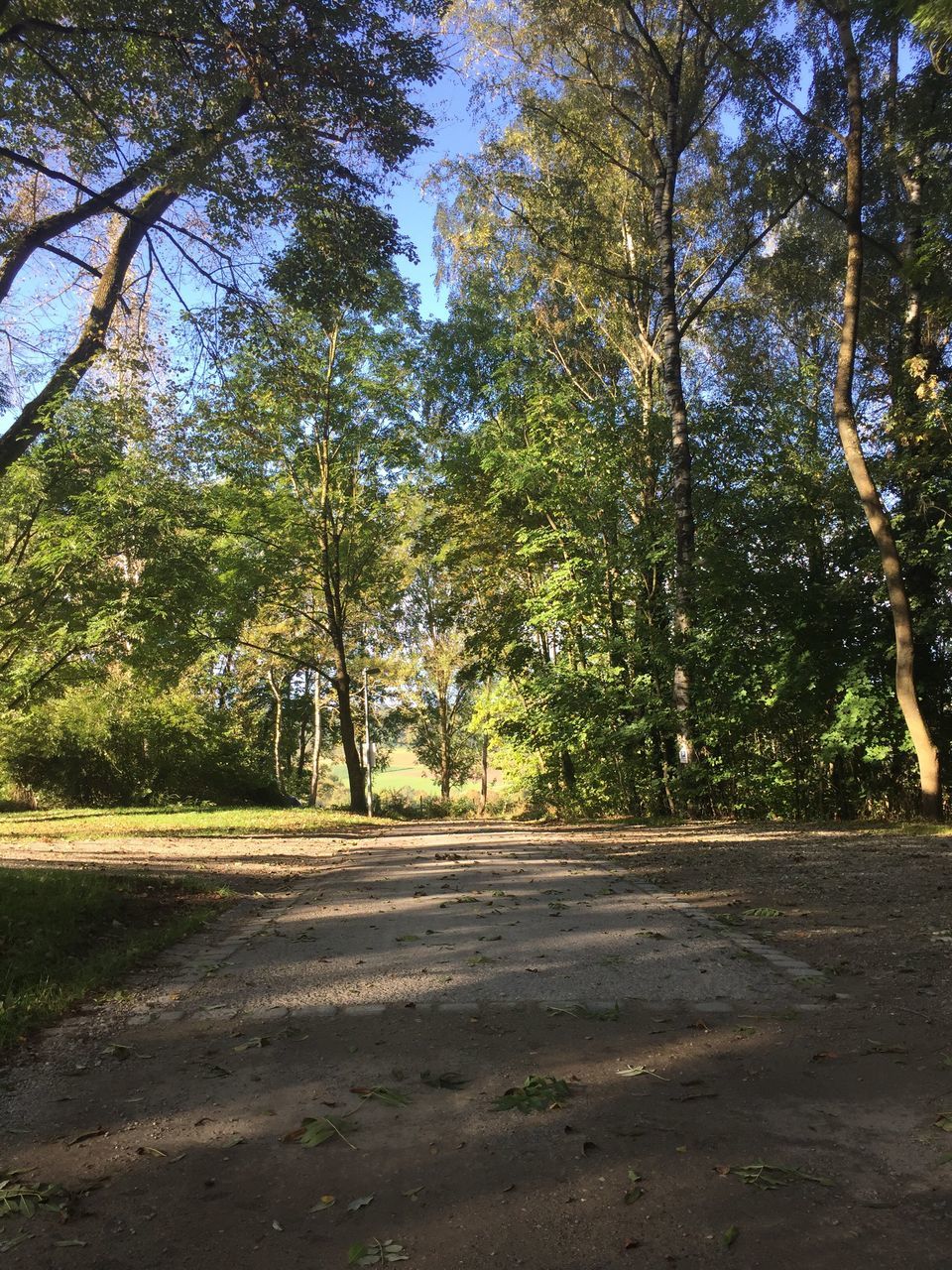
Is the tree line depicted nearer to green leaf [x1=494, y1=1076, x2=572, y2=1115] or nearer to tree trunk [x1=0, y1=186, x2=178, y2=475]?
tree trunk [x1=0, y1=186, x2=178, y2=475]

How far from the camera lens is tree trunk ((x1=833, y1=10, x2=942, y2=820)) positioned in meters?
11.6

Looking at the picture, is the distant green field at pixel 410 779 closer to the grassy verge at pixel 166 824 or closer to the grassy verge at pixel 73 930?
the grassy verge at pixel 166 824

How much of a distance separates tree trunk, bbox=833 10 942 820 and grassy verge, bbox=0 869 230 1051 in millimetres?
10262

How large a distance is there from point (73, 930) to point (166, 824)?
9233 millimetres

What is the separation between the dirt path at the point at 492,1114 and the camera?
2145mm

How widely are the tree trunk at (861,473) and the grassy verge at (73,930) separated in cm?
1026

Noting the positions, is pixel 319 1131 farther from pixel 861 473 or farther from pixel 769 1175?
pixel 861 473

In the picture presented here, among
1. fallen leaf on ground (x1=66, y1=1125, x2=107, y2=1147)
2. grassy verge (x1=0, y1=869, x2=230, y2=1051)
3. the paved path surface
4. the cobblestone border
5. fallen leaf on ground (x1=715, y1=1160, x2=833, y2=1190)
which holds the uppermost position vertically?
grassy verge (x1=0, y1=869, x2=230, y2=1051)

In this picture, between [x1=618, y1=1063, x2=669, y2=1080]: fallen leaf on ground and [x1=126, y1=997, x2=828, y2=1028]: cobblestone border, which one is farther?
[x1=126, y1=997, x2=828, y2=1028]: cobblestone border

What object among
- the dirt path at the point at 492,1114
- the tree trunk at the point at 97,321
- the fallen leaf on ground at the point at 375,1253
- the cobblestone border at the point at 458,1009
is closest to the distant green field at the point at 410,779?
the tree trunk at the point at 97,321

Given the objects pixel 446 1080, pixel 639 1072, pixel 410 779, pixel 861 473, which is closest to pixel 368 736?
pixel 410 779

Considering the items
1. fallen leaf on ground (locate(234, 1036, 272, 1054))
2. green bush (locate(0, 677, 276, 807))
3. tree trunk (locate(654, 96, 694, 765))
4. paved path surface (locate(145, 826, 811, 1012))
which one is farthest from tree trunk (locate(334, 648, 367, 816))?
fallen leaf on ground (locate(234, 1036, 272, 1054))

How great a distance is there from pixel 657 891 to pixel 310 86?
837 centimetres

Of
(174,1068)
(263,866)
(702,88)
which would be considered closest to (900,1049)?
(174,1068)
